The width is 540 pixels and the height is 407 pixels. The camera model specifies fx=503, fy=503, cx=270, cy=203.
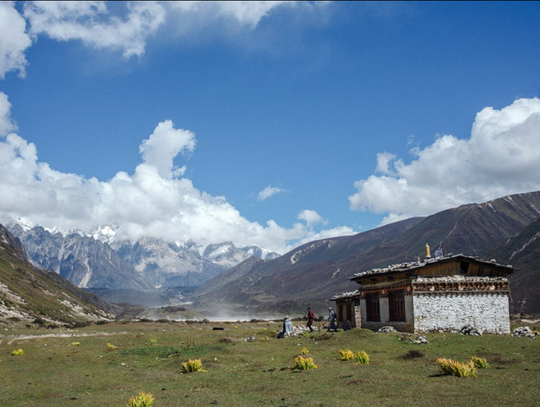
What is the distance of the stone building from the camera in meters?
36.7

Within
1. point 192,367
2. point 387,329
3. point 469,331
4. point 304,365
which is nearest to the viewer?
point 304,365

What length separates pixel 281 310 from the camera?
18012 cm

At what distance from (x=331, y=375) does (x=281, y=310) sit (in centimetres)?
16215

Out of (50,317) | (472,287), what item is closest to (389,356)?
(472,287)

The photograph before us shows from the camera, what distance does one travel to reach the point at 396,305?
39.1 metres

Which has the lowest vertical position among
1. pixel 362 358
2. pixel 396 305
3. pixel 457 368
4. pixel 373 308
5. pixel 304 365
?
pixel 304 365

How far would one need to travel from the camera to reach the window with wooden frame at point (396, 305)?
3812 centimetres

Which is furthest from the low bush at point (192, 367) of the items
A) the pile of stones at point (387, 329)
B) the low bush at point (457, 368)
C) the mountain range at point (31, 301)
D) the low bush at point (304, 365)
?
the mountain range at point (31, 301)

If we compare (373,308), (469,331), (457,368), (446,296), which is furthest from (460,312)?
(457,368)

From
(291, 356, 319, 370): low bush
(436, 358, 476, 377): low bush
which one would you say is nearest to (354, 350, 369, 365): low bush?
(291, 356, 319, 370): low bush

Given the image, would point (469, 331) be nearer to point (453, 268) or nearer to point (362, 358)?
point (453, 268)

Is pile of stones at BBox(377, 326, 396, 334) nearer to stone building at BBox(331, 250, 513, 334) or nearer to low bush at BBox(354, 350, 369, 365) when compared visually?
stone building at BBox(331, 250, 513, 334)

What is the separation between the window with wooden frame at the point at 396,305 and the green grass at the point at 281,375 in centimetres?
394

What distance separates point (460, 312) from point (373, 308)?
778 cm
